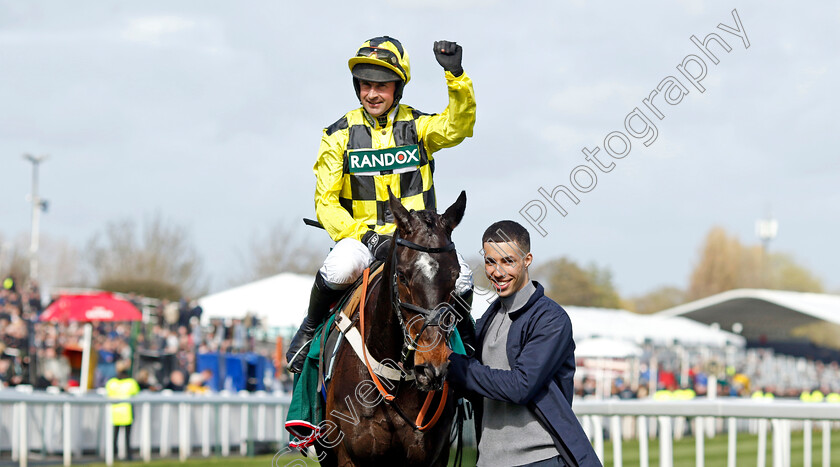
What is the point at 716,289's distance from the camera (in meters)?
83.9

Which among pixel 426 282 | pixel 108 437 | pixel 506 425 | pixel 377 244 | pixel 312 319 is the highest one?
pixel 377 244

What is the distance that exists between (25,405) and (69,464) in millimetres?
903

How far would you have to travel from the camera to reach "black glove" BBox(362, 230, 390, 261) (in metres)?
4.86

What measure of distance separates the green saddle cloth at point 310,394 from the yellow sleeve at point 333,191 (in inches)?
16.9

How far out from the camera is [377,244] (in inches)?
193

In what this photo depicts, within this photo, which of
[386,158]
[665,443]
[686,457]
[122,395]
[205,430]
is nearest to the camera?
[386,158]

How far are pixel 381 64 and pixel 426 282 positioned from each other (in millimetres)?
1596

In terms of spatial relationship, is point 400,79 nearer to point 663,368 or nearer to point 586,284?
point 663,368

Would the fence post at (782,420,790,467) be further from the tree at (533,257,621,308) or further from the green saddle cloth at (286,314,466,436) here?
the tree at (533,257,621,308)

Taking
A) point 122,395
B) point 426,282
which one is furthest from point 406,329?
point 122,395

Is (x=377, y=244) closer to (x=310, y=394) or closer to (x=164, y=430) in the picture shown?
(x=310, y=394)

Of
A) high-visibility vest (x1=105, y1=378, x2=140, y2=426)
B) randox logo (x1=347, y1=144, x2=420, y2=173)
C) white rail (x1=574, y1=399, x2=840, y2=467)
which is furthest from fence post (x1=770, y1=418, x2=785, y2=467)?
high-visibility vest (x1=105, y1=378, x2=140, y2=426)

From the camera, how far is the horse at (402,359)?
12.8ft

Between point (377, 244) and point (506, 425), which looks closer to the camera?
point (506, 425)
